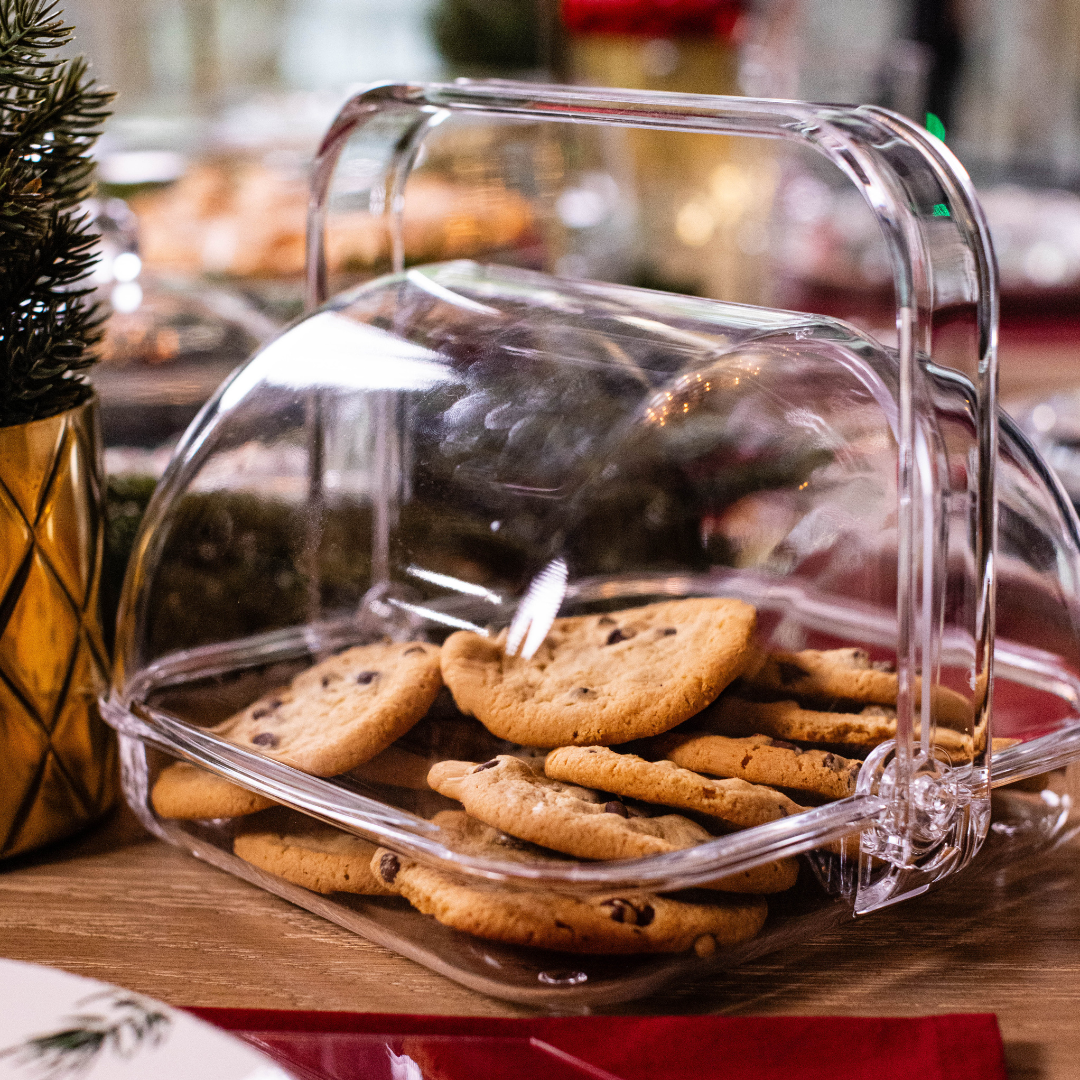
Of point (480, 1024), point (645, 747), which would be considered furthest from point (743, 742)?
point (480, 1024)

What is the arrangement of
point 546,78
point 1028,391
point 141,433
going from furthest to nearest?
point 546,78 → point 1028,391 → point 141,433

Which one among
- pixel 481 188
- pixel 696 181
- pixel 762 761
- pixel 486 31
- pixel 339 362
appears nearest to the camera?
pixel 762 761

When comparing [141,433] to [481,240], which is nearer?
[141,433]

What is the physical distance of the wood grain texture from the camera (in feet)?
1.62

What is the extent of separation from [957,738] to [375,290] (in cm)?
39

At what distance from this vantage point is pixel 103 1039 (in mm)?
411

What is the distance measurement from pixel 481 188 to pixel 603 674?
1.32 meters

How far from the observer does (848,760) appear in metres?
0.52

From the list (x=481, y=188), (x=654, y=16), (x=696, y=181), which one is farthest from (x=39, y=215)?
(x=696, y=181)

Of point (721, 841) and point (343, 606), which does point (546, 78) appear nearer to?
point (343, 606)

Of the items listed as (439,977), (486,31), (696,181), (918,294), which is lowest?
(439,977)

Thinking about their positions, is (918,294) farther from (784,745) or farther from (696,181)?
(696,181)

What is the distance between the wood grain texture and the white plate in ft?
0.24

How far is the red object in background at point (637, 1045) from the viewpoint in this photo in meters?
0.44
